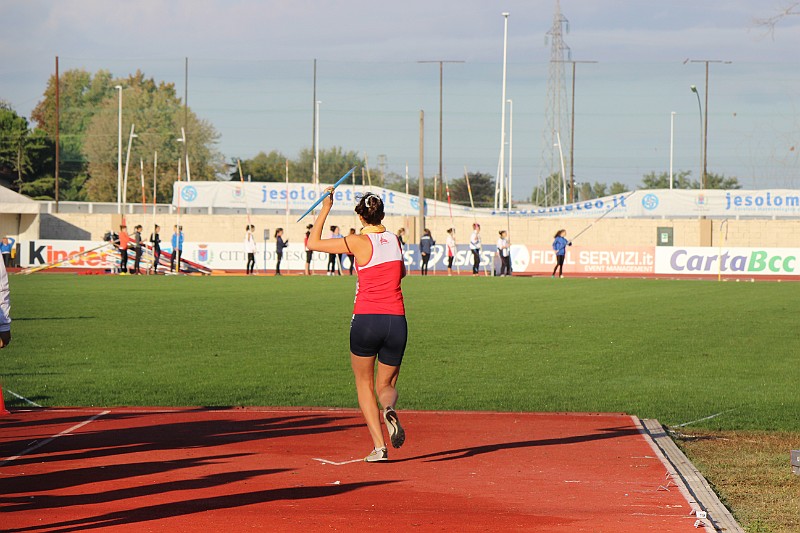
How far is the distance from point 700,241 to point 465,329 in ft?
140

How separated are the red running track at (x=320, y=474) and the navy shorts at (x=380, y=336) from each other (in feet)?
2.78

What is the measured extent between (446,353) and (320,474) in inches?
350

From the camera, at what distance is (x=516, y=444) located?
9703 mm

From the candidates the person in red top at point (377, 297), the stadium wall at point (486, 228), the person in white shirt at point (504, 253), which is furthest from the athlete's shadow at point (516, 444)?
the stadium wall at point (486, 228)

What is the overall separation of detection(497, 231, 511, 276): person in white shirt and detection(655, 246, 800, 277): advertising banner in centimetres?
673

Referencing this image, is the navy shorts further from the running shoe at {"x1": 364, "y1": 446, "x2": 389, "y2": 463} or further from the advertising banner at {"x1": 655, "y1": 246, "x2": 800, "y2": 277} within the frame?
the advertising banner at {"x1": 655, "y1": 246, "x2": 800, "y2": 277}

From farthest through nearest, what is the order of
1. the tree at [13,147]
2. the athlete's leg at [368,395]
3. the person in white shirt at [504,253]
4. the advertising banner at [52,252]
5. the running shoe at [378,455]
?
the tree at [13,147], the advertising banner at [52,252], the person in white shirt at [504,253], the running shoe at [378,455], the athlete's leg at [368,395]

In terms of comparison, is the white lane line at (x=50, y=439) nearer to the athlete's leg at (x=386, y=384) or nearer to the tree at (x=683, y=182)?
the athlete's leg at (x=386, y=384)

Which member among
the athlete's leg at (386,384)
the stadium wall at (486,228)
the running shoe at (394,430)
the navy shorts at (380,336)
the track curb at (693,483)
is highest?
the stadium wall at (486,228)

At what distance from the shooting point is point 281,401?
12.3 m

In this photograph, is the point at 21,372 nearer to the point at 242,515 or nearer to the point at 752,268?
the point at 242,515

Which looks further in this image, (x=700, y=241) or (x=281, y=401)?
(x=700, y=241)

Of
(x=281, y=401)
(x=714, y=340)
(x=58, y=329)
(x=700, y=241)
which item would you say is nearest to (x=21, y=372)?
(x=281, y=401)

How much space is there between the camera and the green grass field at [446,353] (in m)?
12.6
